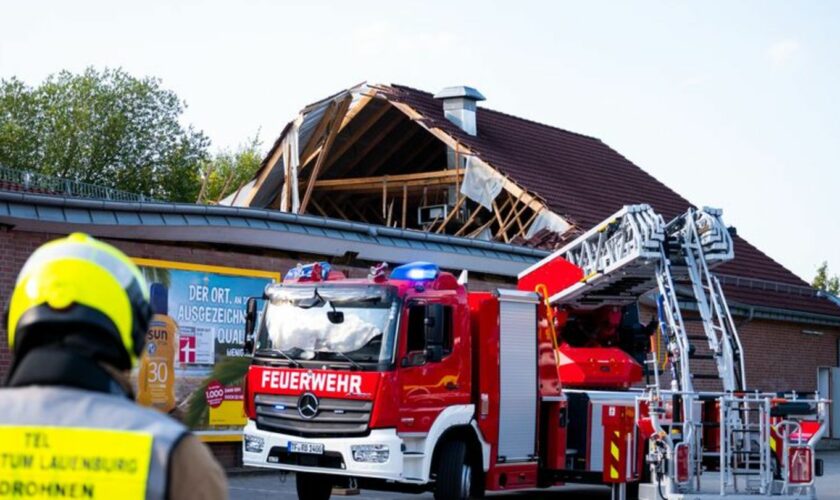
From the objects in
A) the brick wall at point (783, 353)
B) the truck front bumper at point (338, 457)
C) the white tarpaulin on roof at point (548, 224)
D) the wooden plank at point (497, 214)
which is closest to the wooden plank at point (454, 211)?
the wooden plank at point (497, 214)

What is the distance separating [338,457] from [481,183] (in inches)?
598

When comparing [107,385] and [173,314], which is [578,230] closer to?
[173,314]

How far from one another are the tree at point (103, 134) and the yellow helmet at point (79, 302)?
6131 cm

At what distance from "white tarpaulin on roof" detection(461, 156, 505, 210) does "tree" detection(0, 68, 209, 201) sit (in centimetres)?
3780

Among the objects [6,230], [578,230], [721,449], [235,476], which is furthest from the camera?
[578,230]

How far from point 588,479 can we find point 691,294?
2.48 metres

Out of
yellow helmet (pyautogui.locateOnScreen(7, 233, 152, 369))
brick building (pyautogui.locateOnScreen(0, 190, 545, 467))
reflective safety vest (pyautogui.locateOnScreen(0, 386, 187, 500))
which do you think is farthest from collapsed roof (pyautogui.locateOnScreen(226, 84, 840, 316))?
reflective safety vest (pyautogui.locateOnScreen(0, 386, 187, 500))

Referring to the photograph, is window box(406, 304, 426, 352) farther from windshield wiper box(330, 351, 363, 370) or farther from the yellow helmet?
the yellow helmet

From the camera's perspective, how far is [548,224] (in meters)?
26.5

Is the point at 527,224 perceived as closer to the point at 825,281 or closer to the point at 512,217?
the point at 512,217

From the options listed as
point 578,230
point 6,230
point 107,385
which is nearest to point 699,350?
point 6,230

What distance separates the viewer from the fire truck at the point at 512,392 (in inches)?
515

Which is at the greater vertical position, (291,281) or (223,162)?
(223,162)

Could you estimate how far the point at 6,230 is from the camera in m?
15.0
